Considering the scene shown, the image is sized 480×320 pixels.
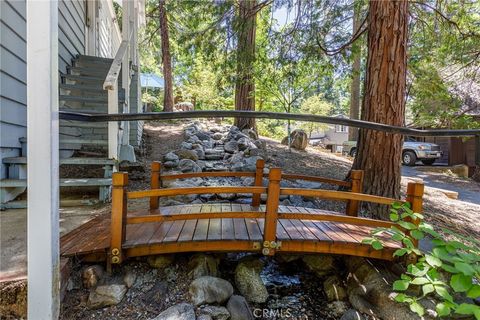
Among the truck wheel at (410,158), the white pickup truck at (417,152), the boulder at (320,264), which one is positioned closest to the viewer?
the boulder at (320,264)

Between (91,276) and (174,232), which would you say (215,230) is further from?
(91,276)

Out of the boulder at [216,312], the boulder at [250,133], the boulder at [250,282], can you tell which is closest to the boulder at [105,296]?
the boulder at [216,312]

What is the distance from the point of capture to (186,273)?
7.20 feet

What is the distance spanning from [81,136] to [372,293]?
15.7ft

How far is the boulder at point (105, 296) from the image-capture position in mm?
1851

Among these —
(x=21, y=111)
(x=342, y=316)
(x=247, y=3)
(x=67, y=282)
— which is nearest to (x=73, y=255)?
(x=67, y=282)

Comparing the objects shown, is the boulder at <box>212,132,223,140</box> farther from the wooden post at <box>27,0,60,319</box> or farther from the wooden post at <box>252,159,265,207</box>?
the wooden post at <box>27,0,60,319</box>

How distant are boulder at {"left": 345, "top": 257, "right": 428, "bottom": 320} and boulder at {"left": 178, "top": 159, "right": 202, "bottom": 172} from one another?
2.60 m

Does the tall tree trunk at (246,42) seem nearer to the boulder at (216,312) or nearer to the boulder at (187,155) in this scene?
the boulder at (187,155)

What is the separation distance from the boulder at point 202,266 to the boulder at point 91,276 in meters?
0.62

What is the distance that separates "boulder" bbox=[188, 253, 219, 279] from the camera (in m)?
2.19

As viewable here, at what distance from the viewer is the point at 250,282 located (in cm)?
233

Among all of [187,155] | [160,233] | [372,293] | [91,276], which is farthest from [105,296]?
[187,155]

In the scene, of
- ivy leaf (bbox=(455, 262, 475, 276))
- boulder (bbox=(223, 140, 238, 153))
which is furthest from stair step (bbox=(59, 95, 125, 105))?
ivy leaf (bbox=(455, 262, 475, 276))
